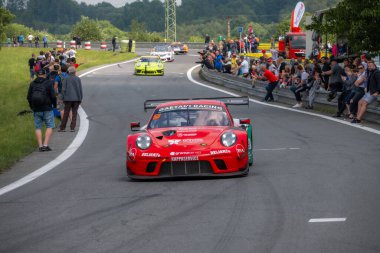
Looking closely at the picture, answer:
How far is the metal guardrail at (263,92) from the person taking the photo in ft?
69.7

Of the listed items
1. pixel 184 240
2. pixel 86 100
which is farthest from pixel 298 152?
pixel 86 100

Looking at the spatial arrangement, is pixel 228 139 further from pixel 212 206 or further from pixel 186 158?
pixel 212 206

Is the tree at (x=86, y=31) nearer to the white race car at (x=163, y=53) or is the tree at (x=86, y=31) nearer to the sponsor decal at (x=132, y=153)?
the white race car at (x=163, y=53)

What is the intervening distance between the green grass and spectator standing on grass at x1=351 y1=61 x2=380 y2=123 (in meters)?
8.01

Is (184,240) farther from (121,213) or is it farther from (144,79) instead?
(144,79)

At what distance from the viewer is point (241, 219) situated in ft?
28.0

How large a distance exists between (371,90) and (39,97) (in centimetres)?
820

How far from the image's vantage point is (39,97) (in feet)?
53.5

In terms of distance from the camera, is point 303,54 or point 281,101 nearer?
point 281,101

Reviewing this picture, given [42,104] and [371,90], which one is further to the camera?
[371,90]

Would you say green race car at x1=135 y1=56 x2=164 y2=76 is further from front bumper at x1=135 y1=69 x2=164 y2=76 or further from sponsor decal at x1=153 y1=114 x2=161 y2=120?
sponsor decal at x1=153 y1=114 x2=161 y2=120

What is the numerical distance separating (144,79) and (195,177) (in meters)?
32.3

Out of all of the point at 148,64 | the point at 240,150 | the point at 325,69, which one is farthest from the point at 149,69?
the point at 240,150

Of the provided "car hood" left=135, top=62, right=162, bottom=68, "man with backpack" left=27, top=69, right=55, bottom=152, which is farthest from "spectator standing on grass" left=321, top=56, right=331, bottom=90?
"car hood" left=135, top=62, right=162, bottom=68
